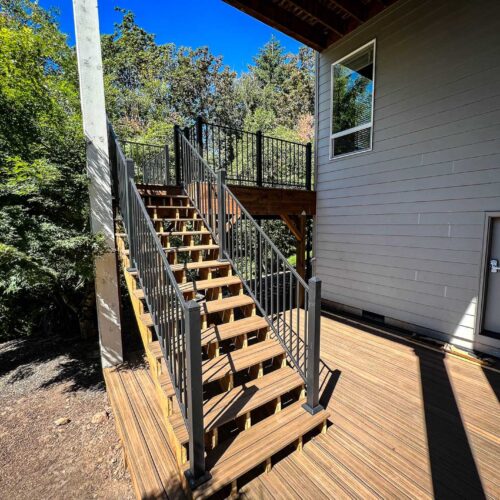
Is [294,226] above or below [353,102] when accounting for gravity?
below

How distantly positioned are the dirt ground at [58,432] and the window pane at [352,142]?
206 inches

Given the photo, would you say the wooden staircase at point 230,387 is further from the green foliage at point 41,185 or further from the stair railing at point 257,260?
the green foliage at point 41,185

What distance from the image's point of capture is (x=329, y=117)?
5340 millimetres

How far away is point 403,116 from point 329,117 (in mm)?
1470

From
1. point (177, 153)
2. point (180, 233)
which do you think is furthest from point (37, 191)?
point (177, 153)

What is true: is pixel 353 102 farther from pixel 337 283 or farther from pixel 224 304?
pixel 224 304

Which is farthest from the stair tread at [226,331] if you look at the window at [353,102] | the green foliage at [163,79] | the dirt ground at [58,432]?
the green foliage at [163,79]

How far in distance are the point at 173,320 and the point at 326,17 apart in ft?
17.6

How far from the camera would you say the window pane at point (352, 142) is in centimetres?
478

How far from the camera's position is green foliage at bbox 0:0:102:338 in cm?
263

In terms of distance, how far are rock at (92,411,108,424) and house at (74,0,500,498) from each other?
0.28 metres

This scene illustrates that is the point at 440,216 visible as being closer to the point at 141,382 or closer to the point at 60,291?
the point at 141,382

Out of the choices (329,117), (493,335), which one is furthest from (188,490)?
(329,117)

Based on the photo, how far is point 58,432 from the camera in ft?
8.69
